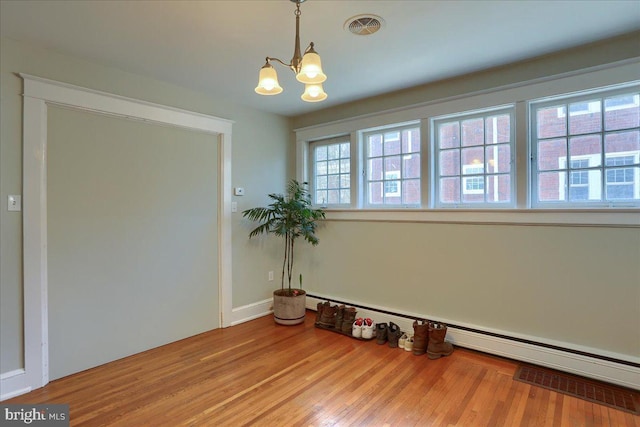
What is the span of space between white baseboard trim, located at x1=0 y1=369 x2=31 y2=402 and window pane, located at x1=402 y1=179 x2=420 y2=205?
3259 millimetres

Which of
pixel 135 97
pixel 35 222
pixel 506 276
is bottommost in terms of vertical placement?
pixel 506 276

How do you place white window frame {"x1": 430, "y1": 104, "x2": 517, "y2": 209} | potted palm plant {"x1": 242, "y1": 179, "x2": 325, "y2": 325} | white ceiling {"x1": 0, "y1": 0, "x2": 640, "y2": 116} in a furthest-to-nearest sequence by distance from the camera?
potted palm plant {"x1": 242, "y1": 179, "x2": 325, "y2": 325}
white window frame {"x1": 430, "y1": 104, "x2": 517, "y2": 209}
white ceiling {"x1": 0, "y1": 0, "x2": 640, "y2": 116}

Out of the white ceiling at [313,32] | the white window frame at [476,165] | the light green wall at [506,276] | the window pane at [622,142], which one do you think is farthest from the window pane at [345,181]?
the window pane at [622,142]

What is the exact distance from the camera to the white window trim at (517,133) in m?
2.23

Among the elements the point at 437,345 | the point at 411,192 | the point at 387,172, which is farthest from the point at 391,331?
the point at 387,172

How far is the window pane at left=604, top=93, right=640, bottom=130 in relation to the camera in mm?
2242

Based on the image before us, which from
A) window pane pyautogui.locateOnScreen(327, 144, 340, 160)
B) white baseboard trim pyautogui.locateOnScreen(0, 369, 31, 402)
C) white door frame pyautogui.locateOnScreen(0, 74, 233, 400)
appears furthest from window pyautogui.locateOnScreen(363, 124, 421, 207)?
white baseboard trim pyautogui.locateOnScreen(0, 369, 31, 402)

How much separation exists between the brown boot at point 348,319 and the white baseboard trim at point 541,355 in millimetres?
466

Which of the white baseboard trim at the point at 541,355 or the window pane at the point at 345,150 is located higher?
the window pane at the point at 345,150

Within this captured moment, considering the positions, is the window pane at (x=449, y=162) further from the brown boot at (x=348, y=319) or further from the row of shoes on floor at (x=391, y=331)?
the brown boot at (x=348, y=319)

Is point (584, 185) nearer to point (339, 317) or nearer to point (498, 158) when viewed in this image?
point (498, 158)

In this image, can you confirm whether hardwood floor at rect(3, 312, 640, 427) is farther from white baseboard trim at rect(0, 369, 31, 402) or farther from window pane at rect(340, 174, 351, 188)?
window pane at rect(340, 174, 351, 188)

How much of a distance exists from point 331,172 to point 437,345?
6.96 feet

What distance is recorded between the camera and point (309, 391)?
2.19 m
